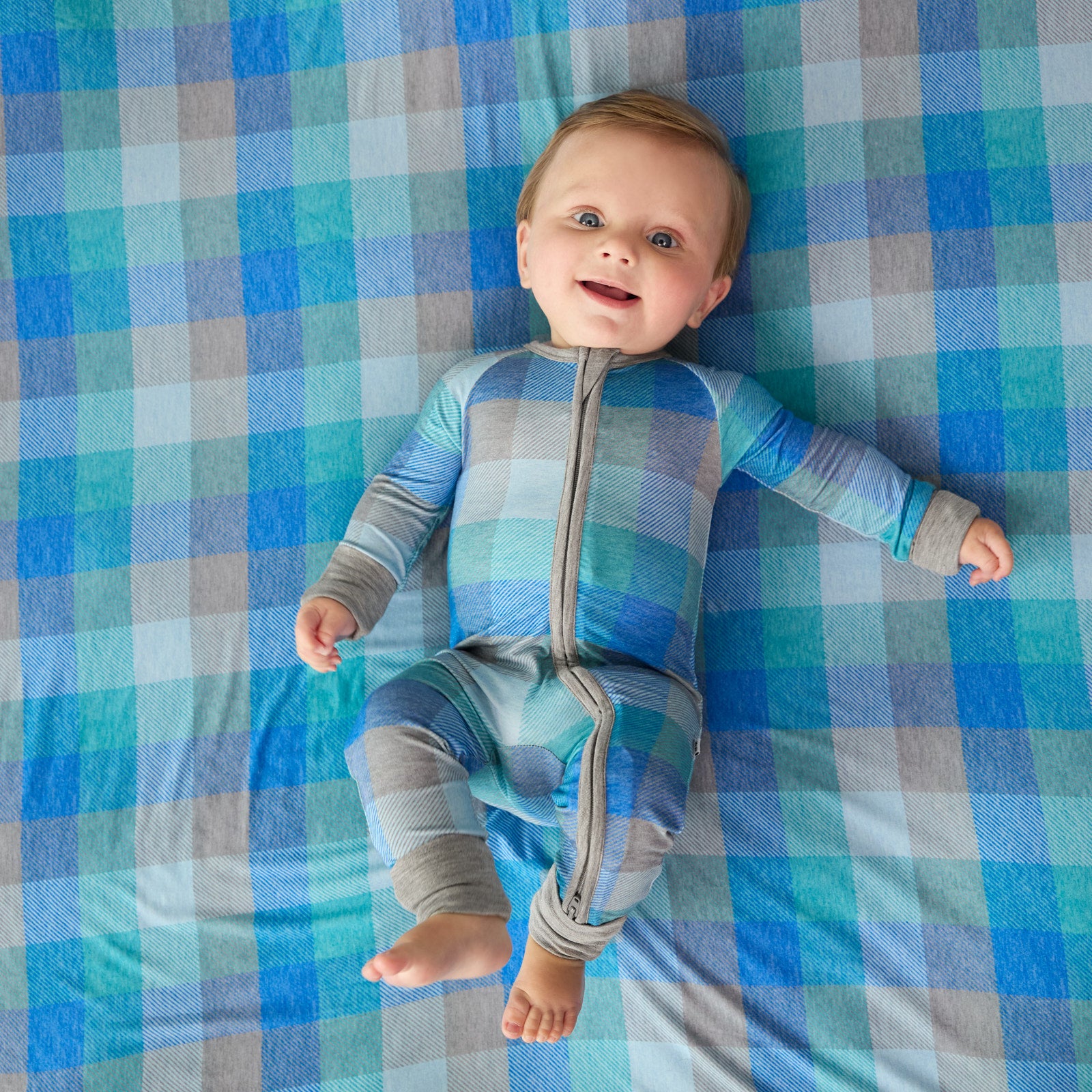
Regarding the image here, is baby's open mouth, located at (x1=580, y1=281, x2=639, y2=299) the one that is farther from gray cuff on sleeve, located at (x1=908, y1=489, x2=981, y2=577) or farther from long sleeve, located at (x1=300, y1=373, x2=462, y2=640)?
gray cuff on sleeve, located at (x1=908, y1=489, x2=981, y2=577)

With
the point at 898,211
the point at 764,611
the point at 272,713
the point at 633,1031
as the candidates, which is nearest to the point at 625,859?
the point at 633,1031

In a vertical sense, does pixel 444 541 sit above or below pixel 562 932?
above

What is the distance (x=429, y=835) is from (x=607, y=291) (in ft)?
2.51

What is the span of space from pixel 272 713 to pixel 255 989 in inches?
15.5

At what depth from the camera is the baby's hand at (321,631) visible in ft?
4.36

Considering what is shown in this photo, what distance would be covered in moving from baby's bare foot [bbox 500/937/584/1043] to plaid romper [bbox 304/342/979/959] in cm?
3

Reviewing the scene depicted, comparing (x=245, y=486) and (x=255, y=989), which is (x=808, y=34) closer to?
(x=245, y=486)

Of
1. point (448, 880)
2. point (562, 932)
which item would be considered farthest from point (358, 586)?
point (562, 932)

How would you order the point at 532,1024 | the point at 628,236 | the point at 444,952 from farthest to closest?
the point at 628,236, the point at 532,1024, the point at 444,952

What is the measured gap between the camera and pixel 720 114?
1505 mm

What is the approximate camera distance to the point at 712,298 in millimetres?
1443

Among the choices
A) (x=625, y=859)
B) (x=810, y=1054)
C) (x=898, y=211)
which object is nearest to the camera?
(x=625, y=859)

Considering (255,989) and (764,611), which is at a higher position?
(764,611)

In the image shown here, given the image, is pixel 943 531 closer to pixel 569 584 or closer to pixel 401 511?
pixel 569 584
